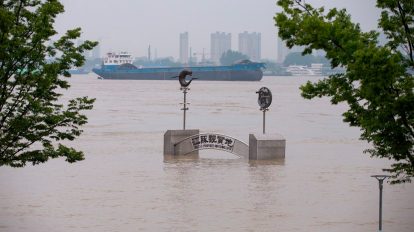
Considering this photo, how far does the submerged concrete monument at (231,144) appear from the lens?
125ft

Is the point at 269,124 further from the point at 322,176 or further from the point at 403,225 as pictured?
the point at 403,225

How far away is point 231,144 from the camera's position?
3872cm

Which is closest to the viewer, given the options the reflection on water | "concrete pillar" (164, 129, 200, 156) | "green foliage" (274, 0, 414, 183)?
"green foliage" (274, 0, 414, 183)

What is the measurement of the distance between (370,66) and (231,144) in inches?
959

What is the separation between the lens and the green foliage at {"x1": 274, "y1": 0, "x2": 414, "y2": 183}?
14.7 meters

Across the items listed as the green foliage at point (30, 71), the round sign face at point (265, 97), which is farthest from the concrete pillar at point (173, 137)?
the green foliage at point (30, 71)

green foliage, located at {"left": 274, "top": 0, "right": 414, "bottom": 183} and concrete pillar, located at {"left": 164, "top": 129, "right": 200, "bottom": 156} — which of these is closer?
green foliage, located at {"left": 274, "top": 0, "right": 414, "bottom": 183}

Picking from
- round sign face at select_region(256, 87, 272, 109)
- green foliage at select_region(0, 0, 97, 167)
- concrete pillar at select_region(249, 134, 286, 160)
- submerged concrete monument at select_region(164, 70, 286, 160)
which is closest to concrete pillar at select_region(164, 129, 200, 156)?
submerged concrete monument at select_region(164, 70, 286, 160)

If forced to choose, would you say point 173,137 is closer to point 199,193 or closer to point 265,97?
point 265,97

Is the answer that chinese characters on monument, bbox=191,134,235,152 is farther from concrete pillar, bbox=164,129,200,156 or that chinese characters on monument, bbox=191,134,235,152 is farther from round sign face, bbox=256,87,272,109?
round sign face, bbox=256,87,272,109

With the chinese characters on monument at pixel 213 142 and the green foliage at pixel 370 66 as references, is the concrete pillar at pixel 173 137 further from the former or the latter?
the green foliage at pixel 370 66

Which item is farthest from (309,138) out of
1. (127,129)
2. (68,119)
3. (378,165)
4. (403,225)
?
(68,119)

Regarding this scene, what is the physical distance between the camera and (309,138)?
5769cm

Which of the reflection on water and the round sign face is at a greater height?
the round sign face
